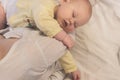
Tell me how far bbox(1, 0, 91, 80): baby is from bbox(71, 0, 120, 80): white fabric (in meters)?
0.06

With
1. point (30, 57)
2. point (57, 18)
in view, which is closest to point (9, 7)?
point (57, 18)

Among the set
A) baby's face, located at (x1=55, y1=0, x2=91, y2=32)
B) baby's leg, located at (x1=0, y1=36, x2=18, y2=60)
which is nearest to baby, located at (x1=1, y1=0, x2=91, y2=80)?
baby's face, located at (x1=55, y1=0, x2=91, y2=32)

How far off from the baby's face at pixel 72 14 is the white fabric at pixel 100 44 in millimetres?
80

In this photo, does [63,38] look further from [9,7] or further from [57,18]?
[9,7]

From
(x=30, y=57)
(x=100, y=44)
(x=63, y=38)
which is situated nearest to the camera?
(x=30, y=57)

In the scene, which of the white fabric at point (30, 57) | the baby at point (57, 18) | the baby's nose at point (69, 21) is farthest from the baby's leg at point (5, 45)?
the baby's nose at point (69, 21)

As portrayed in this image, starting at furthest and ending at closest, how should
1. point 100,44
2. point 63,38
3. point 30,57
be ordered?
point 100,44, point 63,38, point 30,57

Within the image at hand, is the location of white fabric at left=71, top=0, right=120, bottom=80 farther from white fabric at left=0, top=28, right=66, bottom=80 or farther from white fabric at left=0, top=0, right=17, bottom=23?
white fabric at left=0, top=0, right=17, bottom=23

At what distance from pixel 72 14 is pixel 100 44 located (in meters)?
0.19

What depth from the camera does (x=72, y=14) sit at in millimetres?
1094

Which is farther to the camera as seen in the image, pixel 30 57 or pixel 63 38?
pixel 63 38

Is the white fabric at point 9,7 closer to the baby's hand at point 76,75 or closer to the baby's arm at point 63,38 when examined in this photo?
the baby's arm at point 63,38

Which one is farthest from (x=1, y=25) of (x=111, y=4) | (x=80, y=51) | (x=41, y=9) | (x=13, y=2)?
(x=111, y=4)

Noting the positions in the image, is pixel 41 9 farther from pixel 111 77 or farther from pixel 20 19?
pixel 111 77
